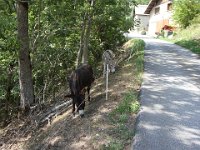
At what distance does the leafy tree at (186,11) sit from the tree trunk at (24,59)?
25668 millimetres

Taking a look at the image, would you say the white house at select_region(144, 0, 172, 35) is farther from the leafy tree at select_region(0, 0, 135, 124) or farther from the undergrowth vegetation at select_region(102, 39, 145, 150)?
the undergrowth vegetation at select_region(102, 39, 145, 150)

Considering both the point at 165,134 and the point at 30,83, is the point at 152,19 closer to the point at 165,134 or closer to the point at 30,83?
the point at 30,83

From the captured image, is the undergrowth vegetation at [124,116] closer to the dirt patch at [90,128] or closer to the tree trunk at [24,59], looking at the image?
the dirt patch at [90,128]

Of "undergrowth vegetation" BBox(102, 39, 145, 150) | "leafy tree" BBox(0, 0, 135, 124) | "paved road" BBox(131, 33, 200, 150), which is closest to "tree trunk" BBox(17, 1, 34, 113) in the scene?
"leafy tree" BBox(0, 0, 135, 124)

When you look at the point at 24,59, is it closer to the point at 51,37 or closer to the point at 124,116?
the point at 51,37

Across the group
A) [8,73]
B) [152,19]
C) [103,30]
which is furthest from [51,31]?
[152,19]

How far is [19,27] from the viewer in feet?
40.3

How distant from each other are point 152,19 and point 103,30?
46.3 metres

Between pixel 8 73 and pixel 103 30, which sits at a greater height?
pixel 103 30

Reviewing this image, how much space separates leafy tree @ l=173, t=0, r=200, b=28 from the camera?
3499 centimetres

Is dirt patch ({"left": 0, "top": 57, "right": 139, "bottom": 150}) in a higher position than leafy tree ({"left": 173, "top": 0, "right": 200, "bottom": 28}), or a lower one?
lower

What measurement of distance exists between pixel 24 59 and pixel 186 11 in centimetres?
2604

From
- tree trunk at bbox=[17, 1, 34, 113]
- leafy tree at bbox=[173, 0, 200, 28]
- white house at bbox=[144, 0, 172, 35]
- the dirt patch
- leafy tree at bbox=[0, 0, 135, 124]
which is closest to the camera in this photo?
the dirt patch

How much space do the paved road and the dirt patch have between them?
1.36 feet
